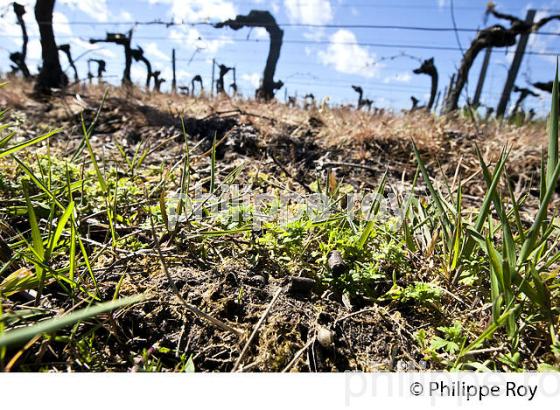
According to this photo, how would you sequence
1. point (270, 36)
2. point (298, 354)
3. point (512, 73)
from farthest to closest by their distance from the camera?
point (270, 36), point (512, 73), point (298, 354)

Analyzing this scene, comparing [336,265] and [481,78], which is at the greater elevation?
[481,78]

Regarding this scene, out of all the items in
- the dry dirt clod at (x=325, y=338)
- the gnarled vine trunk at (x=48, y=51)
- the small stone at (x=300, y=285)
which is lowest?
the dry dirt clod at (x=325, y=338)

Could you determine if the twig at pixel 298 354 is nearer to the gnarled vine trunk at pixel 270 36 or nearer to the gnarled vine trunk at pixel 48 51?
the gnarled vine trunk at pixel 48 51

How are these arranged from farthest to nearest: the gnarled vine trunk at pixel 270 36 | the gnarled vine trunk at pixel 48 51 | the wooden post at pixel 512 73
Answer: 1. the gnarled vine trunk at pixel 270 36
2. the wooden post at pixel 512 73
3. the gnarled vine trunk at pixel 48 51

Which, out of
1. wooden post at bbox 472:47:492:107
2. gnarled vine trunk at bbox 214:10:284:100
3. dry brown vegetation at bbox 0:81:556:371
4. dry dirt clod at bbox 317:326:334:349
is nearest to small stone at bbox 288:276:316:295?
dry brown vegetation at bbox 0:81:556:371

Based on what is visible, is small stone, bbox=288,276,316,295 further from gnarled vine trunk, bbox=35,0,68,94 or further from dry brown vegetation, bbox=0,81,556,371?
gnarled vine trunk, bbox=35,0,68,94

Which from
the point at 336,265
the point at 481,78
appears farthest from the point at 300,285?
the point at 481,78

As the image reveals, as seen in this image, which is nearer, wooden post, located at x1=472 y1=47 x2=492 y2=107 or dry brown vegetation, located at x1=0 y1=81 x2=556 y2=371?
dry brown vegetation, located at x1=0 y1=81 x2=556 y2=371

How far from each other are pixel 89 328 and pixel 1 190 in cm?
87

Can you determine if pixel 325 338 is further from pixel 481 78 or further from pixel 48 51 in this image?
pixel 481 78

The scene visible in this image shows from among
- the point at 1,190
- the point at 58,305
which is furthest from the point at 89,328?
the point at 1,190

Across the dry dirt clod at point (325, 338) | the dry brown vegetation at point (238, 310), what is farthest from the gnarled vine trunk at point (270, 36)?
the dry dirt clod at point (325, 338)

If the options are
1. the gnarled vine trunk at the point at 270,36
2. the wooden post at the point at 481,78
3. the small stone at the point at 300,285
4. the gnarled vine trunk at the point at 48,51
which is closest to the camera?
the small stone at the point at 300,285
